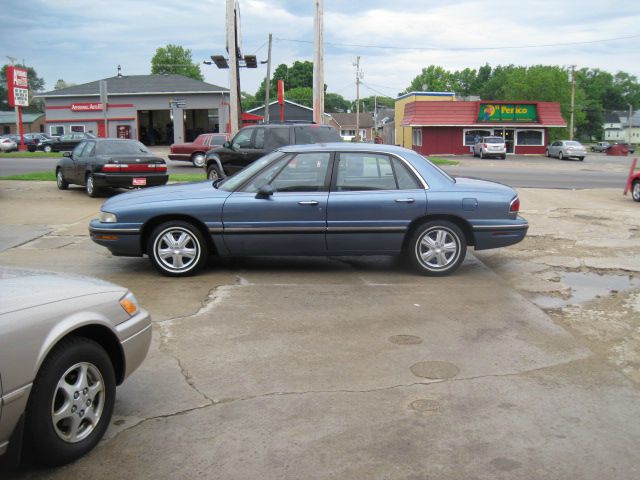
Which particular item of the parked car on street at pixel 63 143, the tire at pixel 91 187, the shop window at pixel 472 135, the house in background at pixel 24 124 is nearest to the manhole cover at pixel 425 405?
the tire at pixel 91 187

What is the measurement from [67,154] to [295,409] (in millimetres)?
14257

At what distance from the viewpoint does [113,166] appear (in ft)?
48.5

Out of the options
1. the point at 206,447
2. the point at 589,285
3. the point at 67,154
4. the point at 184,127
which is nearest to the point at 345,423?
the point at 206,447

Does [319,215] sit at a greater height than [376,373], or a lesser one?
greater

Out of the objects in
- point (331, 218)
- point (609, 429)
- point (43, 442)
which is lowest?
point (609, 429)

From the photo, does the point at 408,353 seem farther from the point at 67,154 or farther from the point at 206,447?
the point at 67,154

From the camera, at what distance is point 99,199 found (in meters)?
14.9

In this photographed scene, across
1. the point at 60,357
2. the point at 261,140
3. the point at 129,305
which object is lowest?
the point at 60,357

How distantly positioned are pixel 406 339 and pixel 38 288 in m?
3.07

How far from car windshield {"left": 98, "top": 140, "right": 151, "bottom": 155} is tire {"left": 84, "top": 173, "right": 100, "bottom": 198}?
26.6 inches

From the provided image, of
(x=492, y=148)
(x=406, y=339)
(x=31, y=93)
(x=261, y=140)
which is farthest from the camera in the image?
(x=31, y=93)

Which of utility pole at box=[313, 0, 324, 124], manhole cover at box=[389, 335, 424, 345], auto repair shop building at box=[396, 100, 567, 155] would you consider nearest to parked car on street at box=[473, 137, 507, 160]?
auto repair shop building at box=[396, 100, 567, 155]

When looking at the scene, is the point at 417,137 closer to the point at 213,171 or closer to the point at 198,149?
the point at 198,149

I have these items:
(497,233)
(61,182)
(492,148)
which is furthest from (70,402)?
(492,148)
